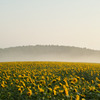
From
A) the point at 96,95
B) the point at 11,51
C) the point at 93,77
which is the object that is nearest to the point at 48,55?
the point at 11,51

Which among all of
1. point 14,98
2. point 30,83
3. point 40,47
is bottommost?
point 14,98

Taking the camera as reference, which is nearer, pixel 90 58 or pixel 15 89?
pixel 15 89

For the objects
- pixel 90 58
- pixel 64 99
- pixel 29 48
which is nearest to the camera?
pixel 64 99

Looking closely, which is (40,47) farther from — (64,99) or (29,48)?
(64,99)

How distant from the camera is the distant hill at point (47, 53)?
10744cm

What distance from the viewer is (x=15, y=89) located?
359 inches

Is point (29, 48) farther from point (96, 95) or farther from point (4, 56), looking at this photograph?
point (96, 95)

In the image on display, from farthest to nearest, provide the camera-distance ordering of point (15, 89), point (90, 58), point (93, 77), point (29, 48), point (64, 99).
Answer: point (29, 48) < point (90, 58) < point (93, 77) < point (15, 89) < point (64, 99)

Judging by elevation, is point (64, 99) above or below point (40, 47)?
below

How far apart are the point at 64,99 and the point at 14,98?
2.58m

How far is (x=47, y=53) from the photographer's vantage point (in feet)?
366

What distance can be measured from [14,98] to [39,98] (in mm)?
1718

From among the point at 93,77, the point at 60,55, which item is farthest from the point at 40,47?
the point at 93,77

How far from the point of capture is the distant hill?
107438mm
